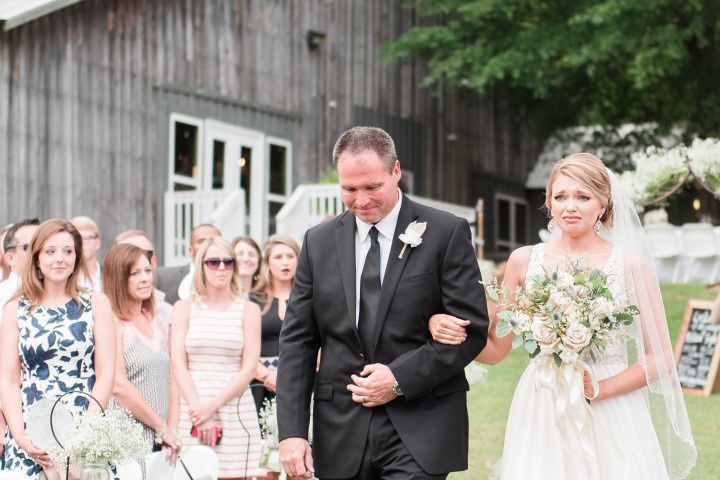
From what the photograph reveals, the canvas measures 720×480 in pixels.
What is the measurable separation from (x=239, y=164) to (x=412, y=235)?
15.0 meters

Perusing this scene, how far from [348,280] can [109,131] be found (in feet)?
43.3

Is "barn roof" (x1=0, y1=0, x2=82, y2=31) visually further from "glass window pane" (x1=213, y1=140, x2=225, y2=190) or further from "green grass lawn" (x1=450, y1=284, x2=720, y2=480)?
"green grass lawn" (x1=450, y1=284, x2=720, y2=480)

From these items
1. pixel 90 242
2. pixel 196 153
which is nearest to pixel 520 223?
pixel 196 153

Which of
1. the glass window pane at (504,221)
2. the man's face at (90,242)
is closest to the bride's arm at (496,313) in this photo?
the man's face at (90,242)

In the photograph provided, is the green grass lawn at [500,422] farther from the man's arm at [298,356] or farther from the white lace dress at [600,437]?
the man's arm at [298,356]

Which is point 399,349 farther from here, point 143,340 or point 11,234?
point 11,234

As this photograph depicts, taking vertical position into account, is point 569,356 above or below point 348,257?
below

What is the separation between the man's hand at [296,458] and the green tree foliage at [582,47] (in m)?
17.5

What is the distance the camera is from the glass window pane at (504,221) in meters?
29.6

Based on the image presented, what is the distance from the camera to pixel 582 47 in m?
22.1

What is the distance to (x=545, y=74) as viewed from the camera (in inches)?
921

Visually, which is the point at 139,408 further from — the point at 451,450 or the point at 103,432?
the point at 451,450

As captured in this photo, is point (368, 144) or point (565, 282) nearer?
point (368, 144)

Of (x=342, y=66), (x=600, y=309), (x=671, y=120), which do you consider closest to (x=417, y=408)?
(x=600, y=309)
